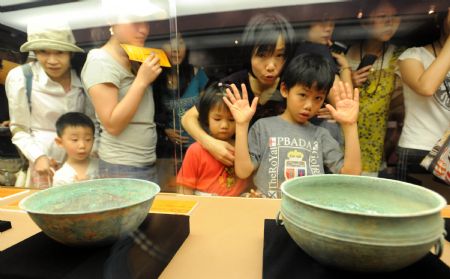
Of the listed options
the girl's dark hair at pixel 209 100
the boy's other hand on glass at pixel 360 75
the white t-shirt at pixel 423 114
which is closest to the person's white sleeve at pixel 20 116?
the girl's dark hair at pixel 209 100

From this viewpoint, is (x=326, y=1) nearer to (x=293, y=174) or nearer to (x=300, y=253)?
(x=293, y=174)

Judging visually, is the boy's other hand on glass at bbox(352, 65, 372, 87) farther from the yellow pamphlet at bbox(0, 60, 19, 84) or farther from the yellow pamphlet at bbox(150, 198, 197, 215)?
the yellow pamphlet at bbox(0, 60, 19, 84)

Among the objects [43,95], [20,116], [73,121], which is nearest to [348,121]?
[73,121]

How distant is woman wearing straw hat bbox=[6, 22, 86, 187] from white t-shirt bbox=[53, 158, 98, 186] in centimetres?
3

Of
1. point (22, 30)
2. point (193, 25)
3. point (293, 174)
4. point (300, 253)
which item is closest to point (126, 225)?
point (300, 253)

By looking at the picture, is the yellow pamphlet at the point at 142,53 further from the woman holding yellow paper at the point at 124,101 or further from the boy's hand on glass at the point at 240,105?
the boy's hand on glass at the point at 240,105

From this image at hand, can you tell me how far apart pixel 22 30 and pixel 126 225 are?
45.6 inches

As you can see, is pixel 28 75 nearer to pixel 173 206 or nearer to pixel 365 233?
pixel 173 206

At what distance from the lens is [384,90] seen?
106cm

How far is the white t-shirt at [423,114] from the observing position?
100cm

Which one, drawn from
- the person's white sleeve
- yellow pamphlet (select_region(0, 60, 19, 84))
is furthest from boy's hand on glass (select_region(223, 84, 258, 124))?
yellow pamphlet (select_region(0, 60, 19, 84))

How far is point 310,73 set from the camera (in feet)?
3.18

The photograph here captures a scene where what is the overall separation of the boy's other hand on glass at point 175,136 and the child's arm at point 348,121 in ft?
1.83

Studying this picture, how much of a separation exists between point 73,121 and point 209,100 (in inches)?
23.0
